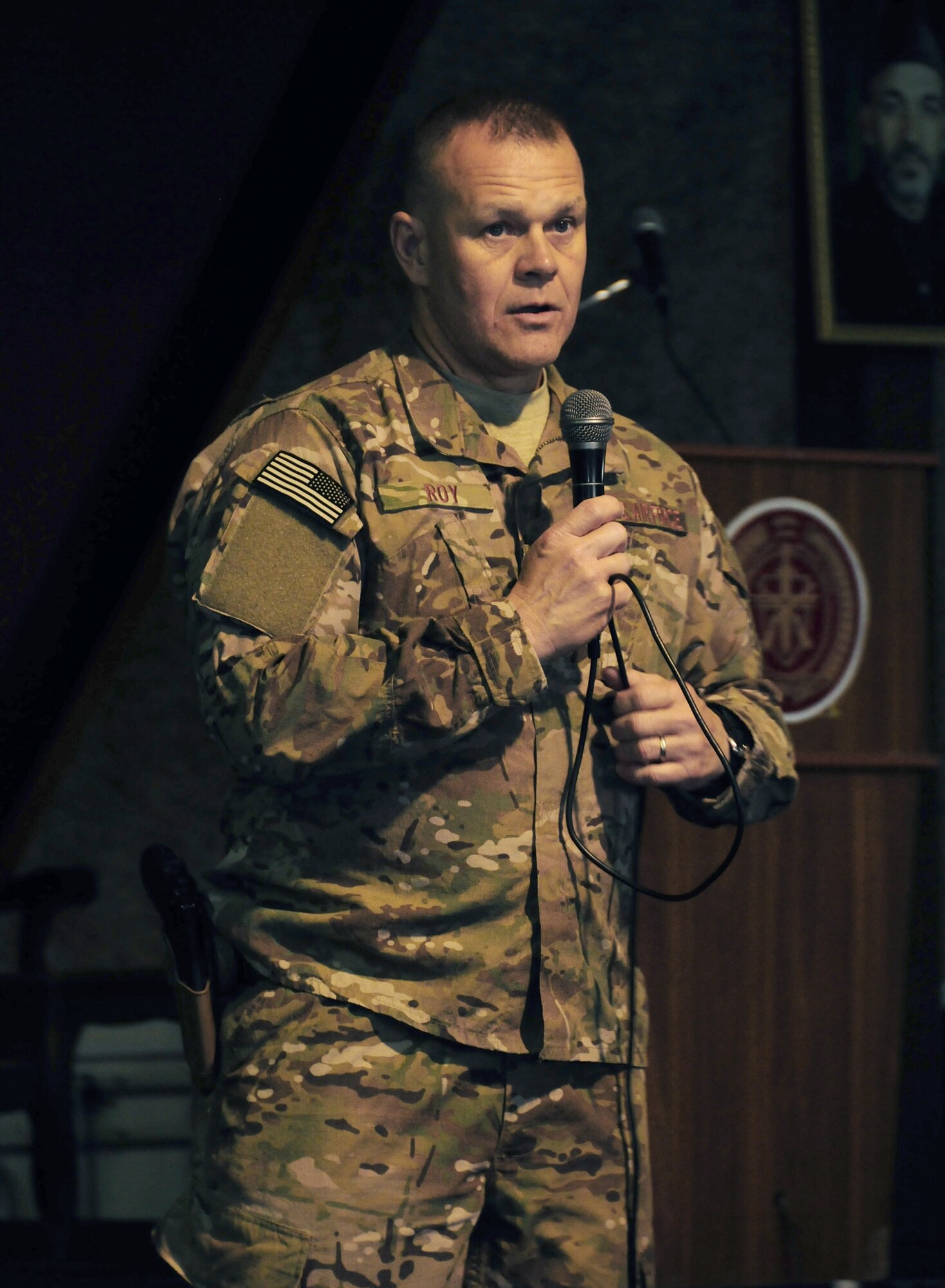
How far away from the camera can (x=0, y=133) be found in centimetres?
199

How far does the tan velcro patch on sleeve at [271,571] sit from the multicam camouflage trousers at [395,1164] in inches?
13.0

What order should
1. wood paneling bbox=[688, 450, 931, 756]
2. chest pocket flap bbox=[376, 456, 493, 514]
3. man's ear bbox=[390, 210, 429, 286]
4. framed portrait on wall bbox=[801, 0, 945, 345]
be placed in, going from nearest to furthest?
1. chest pocket flap bbox=[376, 456, 493, 514]
2. man's ear bbox=[390, 210, 429, 286]
3. wood paneling bbox=[688, 450, 931, 756]
4. framed portrait on wall bbox=[801, 0, 945, 345]

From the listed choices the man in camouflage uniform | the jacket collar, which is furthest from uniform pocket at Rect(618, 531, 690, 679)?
the jacket collar

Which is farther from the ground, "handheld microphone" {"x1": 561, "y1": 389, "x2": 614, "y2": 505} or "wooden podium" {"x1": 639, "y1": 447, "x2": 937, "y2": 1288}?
"handheld microphone" {"x1": 561, "y1": 389, "x2": 614, "y2": 505}

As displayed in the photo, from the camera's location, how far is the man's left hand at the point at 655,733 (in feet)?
4.04

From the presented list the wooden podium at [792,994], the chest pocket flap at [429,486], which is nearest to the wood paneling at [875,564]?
the wooden podium at [792,994]

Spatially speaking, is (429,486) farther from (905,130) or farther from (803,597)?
(905,130)

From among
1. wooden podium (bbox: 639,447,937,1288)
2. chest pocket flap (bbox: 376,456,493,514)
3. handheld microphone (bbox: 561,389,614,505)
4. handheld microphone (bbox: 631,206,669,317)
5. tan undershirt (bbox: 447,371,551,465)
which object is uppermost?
handheld microphone (bbox: 631,206,669,317)

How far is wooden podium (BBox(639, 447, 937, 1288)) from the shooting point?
1967mm

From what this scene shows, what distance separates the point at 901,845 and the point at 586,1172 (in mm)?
983

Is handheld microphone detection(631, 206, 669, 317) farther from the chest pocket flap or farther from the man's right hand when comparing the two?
the man's right hand

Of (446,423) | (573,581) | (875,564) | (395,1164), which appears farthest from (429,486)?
(875,564)

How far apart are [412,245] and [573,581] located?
1.38ft

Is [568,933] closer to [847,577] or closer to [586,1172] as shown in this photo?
[586,1172]
